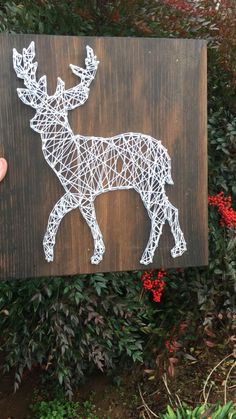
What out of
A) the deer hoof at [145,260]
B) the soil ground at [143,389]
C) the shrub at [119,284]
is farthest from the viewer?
the soil ground at [143,389]

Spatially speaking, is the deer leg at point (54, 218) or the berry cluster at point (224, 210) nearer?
the deer leg at point (54, 218)

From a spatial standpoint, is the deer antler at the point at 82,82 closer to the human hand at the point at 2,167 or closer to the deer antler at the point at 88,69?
the deer antler at the point at 88,69

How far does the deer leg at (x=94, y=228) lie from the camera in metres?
1.36

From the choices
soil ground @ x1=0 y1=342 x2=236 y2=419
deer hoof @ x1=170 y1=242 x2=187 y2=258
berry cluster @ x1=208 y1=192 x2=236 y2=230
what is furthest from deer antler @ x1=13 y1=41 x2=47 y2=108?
soil ground @ x1=0 y1=342 x2=236 y2=419

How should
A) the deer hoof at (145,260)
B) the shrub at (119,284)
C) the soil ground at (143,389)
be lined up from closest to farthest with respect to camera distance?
1. the deer hoof at (145,260)
2. the shrub at (119,284)
3. the soil ground at (143,389)

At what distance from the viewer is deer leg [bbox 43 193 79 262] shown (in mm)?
1339

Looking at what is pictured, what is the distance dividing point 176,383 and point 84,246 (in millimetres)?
1539

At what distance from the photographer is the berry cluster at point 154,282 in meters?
2.11

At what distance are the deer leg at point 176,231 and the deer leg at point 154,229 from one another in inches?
1.1

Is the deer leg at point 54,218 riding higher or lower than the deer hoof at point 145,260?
higher

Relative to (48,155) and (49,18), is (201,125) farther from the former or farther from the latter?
(49,18)

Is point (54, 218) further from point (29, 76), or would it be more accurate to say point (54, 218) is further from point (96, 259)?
point (29, 76)

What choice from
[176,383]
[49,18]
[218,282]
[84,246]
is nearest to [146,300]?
[218,282]

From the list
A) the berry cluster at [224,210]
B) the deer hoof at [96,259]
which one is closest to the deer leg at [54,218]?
the deer hoof at [96,259]
